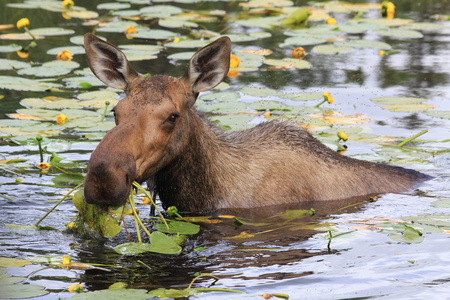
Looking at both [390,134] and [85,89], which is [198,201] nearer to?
[390,134]

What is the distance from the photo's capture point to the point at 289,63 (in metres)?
13.7

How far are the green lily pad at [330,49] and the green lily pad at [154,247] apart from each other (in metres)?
9.17

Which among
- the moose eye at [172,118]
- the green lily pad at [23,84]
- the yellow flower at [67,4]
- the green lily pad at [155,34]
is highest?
the yellow flower at [67,4]

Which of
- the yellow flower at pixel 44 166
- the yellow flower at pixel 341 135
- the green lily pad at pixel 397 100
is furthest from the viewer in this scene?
the green lily pad at pixel 397 100

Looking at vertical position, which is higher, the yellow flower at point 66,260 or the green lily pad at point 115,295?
the green lily pad at point 115,295

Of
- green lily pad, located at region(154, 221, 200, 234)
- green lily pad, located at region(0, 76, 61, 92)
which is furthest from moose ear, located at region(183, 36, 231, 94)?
green lily pad, located at region(0, 76, 61, 92)

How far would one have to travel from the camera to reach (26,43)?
49.7 ft

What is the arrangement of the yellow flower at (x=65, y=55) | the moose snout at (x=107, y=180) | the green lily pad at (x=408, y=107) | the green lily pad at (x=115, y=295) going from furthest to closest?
the yellow flower at (x=65, y=55) → the green lily pad at (x=408, y=107) → the moose snout at (x=107, y=180) → the green lily pad at (x=115, y=295)

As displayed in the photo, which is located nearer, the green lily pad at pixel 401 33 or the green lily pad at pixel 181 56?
the green lily pad at pixel 181 56

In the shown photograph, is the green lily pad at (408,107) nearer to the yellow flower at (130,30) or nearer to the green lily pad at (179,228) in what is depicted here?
the green lily pad at (179,228)

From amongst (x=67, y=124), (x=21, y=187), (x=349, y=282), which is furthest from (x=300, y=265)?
(x=67, y=124)

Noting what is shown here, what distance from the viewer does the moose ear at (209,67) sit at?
7.18 meters

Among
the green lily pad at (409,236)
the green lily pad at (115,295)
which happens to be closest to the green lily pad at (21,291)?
the green lily pad at (115,295)

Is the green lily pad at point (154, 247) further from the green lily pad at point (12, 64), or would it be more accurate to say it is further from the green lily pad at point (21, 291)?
the green lily pad at point (12, 64)
